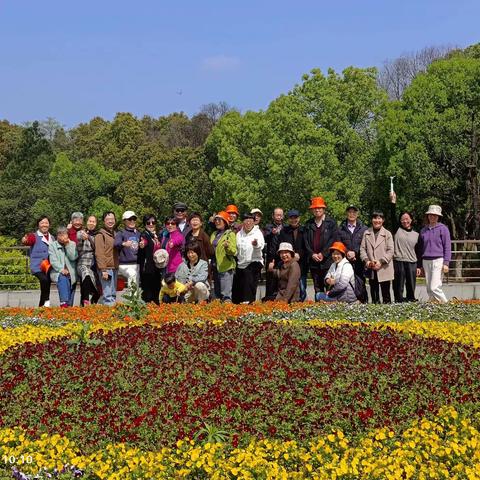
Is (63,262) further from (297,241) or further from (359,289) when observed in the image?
(359,289)

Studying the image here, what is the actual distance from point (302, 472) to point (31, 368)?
2984mm

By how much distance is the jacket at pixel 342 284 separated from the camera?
11.5 m

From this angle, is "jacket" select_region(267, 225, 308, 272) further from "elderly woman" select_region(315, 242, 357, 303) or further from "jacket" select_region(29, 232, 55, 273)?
"jacket" select_region(29, 232, 55, 273)

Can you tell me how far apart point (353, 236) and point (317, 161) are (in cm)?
2469

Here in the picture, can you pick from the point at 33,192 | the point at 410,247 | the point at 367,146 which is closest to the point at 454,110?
A: the point at 367,146

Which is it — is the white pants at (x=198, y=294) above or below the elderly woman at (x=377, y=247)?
below

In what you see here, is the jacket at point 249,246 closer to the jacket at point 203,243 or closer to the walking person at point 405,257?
the jacket at point 203,243

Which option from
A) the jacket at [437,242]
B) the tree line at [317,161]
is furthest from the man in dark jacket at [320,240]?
the tree line at [317,161]

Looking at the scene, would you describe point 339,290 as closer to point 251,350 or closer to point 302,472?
point 251,350

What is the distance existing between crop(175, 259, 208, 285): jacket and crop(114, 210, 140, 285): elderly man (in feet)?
2.91

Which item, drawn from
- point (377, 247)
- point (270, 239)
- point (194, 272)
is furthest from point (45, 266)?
point (377, 247)

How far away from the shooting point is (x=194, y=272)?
1176 cm

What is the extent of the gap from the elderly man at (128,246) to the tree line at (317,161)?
2132cm

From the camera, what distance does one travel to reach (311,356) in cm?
704
